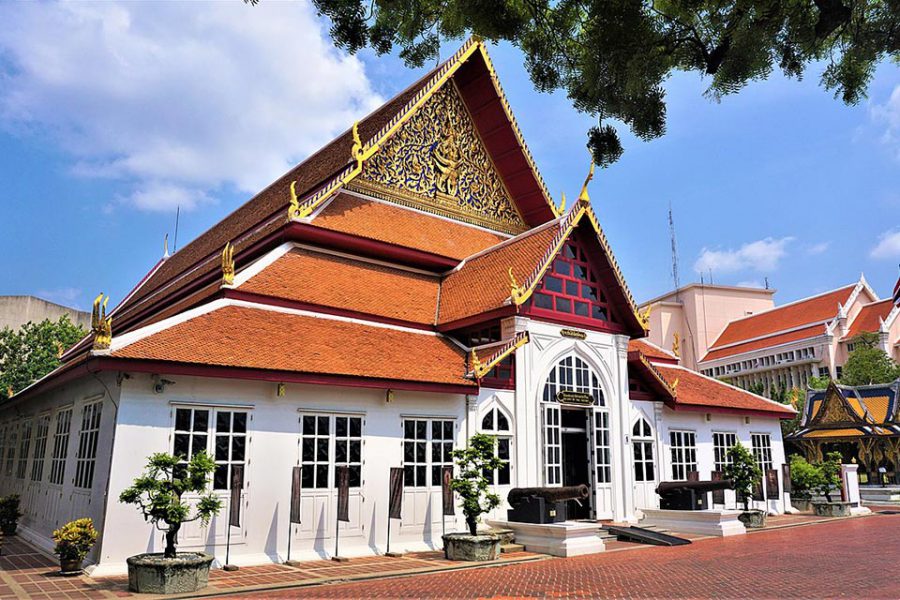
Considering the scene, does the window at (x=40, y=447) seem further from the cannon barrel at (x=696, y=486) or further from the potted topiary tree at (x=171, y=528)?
the cannon barrel at (x=696, y=486)

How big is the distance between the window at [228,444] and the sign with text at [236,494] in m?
0.10

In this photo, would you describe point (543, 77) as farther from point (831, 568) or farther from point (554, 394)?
point (554, 394)

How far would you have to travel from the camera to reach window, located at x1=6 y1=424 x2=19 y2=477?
55.7 ft

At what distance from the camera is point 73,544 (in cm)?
891

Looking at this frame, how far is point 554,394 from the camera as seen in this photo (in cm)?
1425

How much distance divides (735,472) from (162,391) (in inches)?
499

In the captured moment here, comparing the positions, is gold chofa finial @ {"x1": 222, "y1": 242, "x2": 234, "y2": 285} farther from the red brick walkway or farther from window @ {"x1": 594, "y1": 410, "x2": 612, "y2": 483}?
window @ {"x1": 594, "y1": 410, "x2": 612, "y2": 483}

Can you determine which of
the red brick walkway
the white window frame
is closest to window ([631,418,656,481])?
the red brick walkway

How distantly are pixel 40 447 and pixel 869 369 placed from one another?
144 feet

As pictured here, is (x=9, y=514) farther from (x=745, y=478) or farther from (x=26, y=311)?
(x=26, y=311)

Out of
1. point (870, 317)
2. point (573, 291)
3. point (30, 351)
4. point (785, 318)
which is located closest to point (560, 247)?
point (573, 291)

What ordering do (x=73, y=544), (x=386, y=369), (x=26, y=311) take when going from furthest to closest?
(x=26, y=311) < (x=386, y=369) < (x=73, y=544)

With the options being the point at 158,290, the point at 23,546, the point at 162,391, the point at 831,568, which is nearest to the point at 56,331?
the point at 158,290

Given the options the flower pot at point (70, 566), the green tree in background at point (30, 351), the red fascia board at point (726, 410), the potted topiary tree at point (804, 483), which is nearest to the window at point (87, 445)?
the flower pot at point (70, 566)
